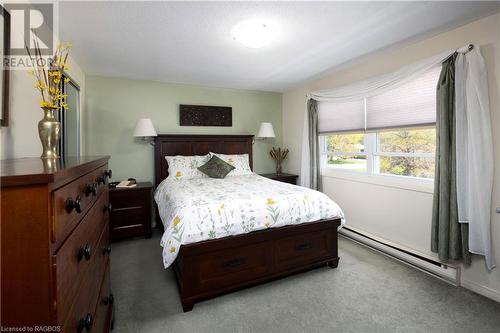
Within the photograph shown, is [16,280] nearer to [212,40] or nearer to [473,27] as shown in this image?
[212,40]

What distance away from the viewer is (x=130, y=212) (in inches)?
137

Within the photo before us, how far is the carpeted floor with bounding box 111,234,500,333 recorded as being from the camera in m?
1.81

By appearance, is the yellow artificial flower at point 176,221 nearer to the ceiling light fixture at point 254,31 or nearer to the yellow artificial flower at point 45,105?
the yellow artificial flower at point 45,105

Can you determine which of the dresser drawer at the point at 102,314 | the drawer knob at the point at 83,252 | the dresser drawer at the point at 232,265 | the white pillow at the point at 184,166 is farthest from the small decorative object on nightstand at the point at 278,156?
the drawer knob at the point at 83,252

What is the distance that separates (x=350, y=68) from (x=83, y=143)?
3.86m

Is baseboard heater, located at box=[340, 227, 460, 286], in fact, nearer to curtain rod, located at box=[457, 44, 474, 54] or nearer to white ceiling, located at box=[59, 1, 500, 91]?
curtain rod, located at box=[457, 44, 474, 54]

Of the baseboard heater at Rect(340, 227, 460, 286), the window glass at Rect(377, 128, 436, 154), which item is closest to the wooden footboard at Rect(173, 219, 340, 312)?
the baseboard heater at Rect(340, 227, 460, 286)

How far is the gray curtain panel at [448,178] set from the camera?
223cm

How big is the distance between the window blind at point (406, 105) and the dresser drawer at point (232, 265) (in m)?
2.07

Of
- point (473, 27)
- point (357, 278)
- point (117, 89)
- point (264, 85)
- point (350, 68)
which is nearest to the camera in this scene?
point (473, 27)

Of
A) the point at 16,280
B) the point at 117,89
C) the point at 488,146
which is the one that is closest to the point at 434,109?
the point at 488,146

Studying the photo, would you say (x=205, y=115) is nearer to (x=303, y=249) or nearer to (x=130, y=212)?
(x=130, y=212)

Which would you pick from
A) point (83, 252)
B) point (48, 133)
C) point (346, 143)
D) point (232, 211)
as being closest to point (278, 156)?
point (346, 143)

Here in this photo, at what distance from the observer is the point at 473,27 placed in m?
2.20
